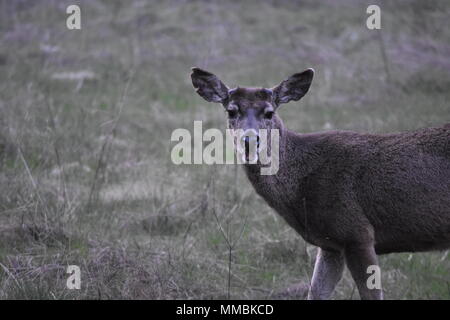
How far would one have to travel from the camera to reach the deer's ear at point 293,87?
222 inches

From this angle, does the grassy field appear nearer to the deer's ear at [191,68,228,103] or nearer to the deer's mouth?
the deer's mouth

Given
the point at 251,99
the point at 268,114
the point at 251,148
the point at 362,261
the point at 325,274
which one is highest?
the point at 251,99

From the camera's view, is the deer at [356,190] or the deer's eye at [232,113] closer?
the deer at [356,190]

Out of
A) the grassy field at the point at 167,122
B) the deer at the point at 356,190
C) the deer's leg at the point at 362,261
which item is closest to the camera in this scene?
the deer's leg at the point at 362,261

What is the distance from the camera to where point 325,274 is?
18.0ft

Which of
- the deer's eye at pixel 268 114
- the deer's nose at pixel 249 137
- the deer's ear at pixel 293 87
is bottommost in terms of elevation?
the deer's nose at pixel 249 137

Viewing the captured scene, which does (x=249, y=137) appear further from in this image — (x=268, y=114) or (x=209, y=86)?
(x=209, y=86)

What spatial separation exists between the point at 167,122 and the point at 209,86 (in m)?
5.48

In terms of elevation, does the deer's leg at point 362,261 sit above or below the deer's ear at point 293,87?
below

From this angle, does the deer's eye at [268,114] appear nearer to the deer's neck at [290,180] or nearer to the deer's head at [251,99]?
the deer's head at [251,99]

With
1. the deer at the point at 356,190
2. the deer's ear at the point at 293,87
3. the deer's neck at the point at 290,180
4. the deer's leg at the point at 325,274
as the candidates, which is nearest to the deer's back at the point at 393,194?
the deer at the point at 356,190

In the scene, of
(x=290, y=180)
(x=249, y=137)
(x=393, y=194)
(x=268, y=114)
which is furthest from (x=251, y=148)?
(x=393, y=194)
